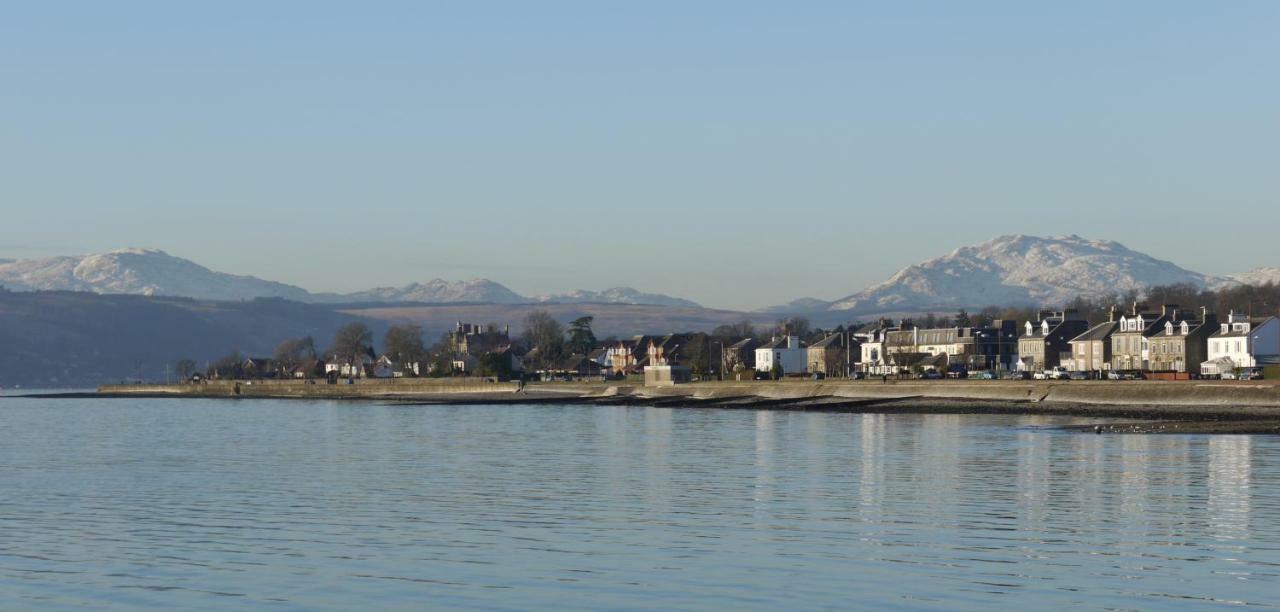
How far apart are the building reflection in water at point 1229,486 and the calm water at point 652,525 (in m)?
0.13

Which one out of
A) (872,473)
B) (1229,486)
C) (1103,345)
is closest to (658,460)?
(872,473)

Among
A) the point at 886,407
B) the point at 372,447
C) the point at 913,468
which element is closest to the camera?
the point at 913,468

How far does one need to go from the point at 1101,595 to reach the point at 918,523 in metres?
11.1

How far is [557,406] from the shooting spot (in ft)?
506

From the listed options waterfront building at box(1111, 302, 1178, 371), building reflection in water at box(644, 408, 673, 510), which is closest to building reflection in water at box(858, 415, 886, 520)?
building reflection in water at box(644, 408, 673, 510)

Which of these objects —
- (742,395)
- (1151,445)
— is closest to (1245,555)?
(1151,445)

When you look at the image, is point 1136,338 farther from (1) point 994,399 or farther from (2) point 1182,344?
(1) point 994,399

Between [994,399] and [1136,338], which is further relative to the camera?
[1136,338]

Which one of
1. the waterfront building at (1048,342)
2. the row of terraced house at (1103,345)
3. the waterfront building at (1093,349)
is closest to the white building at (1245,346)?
the row of terraced house at (1103,345)

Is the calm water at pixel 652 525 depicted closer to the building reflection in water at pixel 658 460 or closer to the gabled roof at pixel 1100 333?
the building reflection in water at pixel 658 460

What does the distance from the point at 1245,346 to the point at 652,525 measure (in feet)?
362

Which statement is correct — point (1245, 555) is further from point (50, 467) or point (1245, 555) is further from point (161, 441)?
point (161, 441)

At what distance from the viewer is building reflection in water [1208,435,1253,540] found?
39.0m

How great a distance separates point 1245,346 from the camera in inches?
5438
